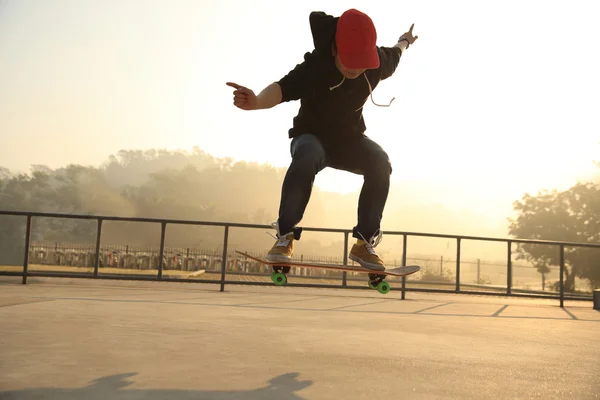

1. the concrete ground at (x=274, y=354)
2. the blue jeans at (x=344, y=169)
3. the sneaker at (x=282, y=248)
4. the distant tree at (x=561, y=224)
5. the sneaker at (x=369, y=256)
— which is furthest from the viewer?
the distant tree at (x=561, y=224)

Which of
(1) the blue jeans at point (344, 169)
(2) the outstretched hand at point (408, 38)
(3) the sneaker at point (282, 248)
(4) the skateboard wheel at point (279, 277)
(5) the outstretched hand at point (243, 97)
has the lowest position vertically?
(4) the skateboard wheel at point (279, 277)

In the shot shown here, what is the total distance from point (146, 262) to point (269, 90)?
47719mm

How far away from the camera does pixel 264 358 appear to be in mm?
3512

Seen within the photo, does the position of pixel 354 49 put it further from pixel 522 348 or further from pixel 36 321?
pixel 36 321

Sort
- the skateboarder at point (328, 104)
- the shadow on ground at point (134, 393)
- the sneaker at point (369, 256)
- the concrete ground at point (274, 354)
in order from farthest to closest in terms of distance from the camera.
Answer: the sneaker at point (369, 256)
the skateboarder at point (328, 104)
the concrete ground at point (274, 354)
the shadow on ground at point (134, 393)

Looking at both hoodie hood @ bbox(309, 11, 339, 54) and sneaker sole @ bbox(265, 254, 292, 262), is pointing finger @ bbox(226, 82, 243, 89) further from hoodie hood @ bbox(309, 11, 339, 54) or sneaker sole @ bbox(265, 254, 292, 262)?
sneaker sole @ bbox(265, 254, 292, 262)

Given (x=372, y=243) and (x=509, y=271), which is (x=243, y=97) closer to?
(x=372, y=243)

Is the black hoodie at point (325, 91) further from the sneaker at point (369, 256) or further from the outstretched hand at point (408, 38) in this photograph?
the sneaker at point (369, 256)

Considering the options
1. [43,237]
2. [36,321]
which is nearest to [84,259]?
[36,321]

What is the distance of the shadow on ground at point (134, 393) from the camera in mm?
2457

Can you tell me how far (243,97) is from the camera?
3.47 m

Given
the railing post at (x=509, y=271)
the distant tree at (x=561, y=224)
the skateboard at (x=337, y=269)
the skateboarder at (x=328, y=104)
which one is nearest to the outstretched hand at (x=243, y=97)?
the skateboarder at (x=328, y=104)

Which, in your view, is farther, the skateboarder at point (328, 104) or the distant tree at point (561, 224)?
the distant tree at point (561, 224)

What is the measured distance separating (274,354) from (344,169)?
4.20ft
